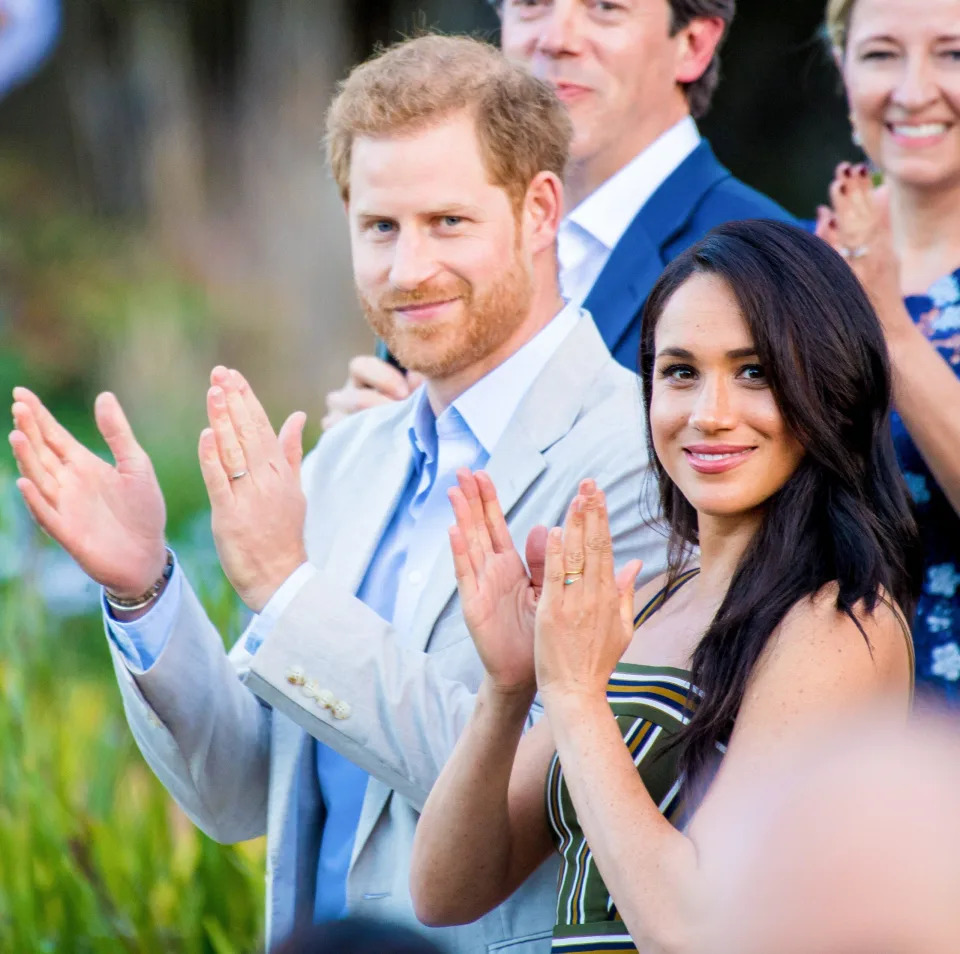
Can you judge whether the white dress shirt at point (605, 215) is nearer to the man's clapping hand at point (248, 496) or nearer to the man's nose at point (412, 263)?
the man's nose at point (412, 263)

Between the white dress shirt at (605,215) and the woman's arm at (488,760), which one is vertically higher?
the white dress shirt at (605,215)

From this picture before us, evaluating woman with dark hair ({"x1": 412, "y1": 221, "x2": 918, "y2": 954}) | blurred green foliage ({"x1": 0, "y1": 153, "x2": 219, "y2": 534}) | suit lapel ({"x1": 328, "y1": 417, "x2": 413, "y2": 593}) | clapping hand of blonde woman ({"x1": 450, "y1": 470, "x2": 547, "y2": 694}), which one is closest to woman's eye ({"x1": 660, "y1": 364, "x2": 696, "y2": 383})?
woman with dark hair ({"x1": 412, "y1": 221, "x2": 918, "y2": 954})

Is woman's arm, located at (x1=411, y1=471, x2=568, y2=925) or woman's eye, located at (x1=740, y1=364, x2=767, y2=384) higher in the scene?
woman's eye, located at (x1=740, y1=364, x2=767, y2=384)

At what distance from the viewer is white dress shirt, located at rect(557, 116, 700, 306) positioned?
3084 mm

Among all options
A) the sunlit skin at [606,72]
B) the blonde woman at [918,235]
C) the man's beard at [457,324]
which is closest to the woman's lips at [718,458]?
the blonde woman at [918,235]

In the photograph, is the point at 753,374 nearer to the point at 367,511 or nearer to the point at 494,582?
the point at 494,582

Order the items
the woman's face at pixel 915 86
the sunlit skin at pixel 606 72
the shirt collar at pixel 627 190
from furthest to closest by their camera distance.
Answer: the sunlit skin at pixel 606 72 < the shirt collar at pixel 627 190 < the woman's face at pixel 915 86

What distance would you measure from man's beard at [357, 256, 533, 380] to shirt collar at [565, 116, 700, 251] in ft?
2.14

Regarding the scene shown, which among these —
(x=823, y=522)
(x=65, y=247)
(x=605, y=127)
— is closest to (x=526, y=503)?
(x=823, y=522)

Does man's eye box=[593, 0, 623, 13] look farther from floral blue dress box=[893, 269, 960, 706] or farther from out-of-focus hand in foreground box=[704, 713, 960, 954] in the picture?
out-of-focus hand in foreground box=[704, 713, 960, 954]

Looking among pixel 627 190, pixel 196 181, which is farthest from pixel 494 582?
pixel 196 181

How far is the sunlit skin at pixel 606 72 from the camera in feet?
10.5

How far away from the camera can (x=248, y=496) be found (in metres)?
2.17

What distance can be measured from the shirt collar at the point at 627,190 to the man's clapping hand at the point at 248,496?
1065 millimetres
